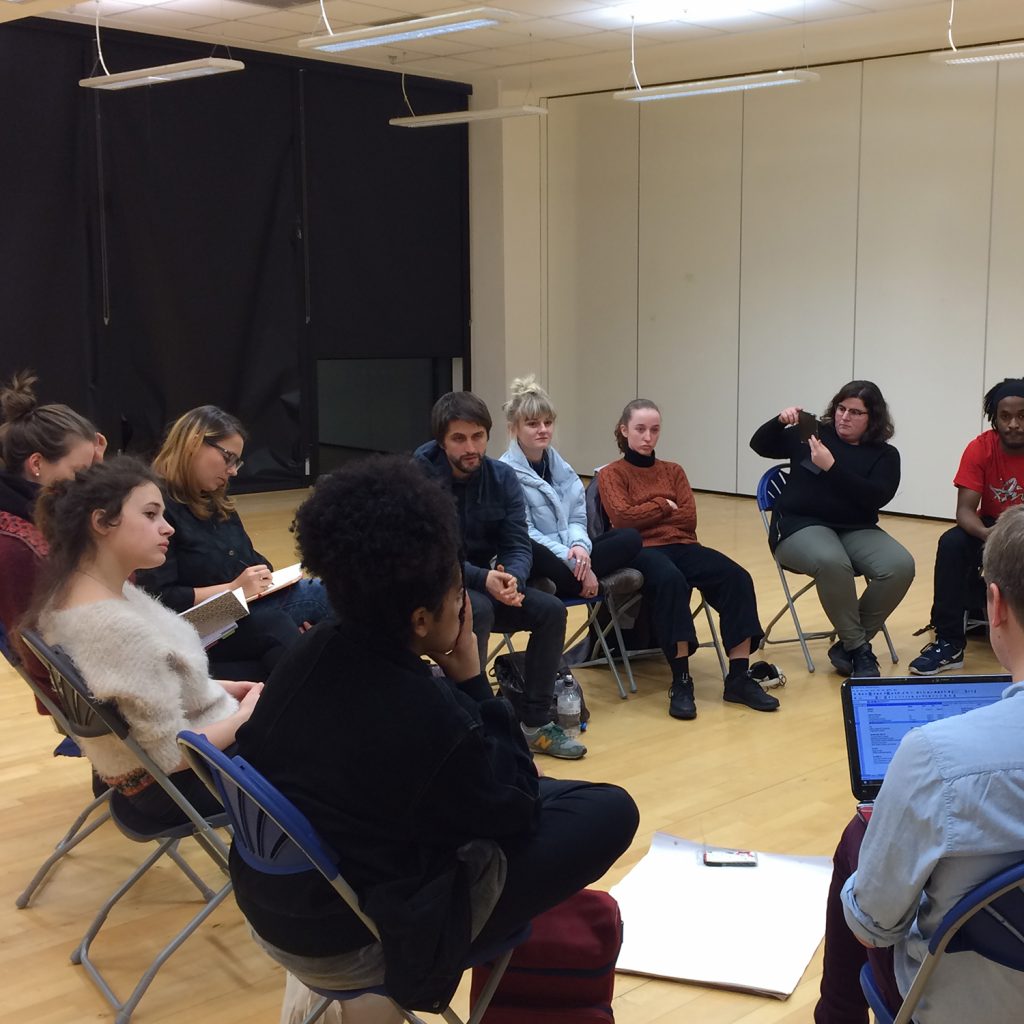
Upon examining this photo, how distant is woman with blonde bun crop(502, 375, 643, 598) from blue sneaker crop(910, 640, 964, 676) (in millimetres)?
1274

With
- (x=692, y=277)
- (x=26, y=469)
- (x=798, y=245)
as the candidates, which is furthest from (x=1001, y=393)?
(x=692, y=277)

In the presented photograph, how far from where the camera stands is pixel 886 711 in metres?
2.11

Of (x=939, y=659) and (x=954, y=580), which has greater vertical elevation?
(x=954, y=580)

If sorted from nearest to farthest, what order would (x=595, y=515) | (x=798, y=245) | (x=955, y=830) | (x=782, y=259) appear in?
(x=955, y=830), (x=595, y=515), (x=798, y=245), (x=782, y=259)

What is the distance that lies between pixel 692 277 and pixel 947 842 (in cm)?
850

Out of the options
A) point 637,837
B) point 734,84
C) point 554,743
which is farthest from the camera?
point 734,84

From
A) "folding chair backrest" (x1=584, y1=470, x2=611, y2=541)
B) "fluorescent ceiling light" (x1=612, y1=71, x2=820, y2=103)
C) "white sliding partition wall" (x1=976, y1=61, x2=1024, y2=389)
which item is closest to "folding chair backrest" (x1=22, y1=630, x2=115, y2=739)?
"folding chair backrest" (x1=584, y1=470, x2=611, y2=541)

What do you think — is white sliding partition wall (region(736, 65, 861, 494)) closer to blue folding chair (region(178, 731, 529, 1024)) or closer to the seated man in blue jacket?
the seated man in blue jacket

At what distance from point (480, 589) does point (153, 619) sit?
63.5 inches

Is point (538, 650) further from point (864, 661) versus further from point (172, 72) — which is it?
point (172, 72)

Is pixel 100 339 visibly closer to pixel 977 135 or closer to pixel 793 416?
pixel 793 416

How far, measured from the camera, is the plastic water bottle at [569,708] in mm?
4270

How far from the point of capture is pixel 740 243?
9375 millimetres

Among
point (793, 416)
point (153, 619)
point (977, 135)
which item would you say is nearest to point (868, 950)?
point (153, 619)
